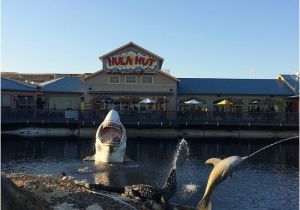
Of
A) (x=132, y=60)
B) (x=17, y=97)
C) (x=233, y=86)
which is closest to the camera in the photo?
(x=17, y=97)

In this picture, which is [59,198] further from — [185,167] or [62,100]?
[62,100]

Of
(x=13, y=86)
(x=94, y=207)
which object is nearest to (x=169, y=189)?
(x=94, y=207)

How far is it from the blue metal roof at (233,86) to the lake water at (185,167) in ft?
46.2

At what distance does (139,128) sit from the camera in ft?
171

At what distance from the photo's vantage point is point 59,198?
14.8 meters

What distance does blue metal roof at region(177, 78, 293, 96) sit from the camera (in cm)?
6122

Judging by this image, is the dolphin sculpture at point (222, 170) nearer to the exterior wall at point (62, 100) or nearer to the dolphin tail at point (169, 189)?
the dolphin tail at point (169, 189)

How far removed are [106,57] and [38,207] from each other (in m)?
48.3

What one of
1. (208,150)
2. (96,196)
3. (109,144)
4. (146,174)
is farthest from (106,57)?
(96,196)

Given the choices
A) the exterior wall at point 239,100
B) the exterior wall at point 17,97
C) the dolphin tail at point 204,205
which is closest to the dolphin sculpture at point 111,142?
the dolphin tail at point 204,205

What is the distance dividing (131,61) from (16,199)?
159 ft

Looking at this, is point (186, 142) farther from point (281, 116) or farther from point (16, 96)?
point (16, 96)

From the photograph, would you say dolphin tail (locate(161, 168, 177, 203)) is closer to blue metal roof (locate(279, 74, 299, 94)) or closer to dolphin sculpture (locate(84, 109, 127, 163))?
dolphin sculpture (locate(84, 109, 127, 163))

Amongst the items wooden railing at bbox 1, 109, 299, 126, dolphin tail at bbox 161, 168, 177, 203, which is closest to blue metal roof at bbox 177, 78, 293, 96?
wooden railing at bbox 1, 109, 299, 126
